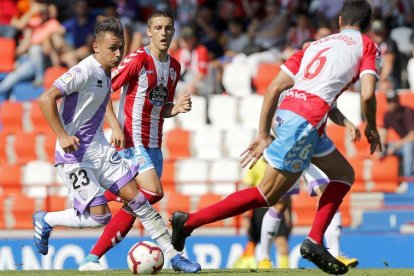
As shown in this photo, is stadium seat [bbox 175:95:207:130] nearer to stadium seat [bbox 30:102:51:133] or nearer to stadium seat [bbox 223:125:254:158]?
stadium seat [bbox 223:125:254:158]

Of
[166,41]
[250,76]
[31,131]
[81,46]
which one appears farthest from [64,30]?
[166,41]

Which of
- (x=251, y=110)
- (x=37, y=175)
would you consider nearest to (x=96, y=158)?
(x=251, y=110)

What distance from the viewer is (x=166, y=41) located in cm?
1072

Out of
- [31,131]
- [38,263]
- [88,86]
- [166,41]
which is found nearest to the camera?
[88,86]

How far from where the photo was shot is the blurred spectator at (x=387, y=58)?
16938mm

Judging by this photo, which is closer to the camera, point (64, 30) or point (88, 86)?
point (88, 86)

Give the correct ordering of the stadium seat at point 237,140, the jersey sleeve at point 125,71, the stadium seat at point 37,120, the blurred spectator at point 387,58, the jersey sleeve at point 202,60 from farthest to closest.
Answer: the stadium seat at point 37,120, the jersey sleeve at point 202,60, the stadium seat at point 237,140, the blurred spectator at point 387,58, the jersey sleeve at point 125,71

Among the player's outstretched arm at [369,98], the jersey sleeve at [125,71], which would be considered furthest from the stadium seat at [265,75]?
the player's outstretched arm at [369,98]

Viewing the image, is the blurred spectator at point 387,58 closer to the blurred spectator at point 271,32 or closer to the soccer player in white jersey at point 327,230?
the blurred spectator at point 271,32

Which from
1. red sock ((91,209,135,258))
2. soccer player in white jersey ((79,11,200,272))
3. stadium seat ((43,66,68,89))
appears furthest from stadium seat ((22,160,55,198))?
red sock ((91,209,135,258))

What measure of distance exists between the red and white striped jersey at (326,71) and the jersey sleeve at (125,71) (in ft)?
6.53

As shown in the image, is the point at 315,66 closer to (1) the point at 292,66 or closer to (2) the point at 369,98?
(1) the point at 292,66

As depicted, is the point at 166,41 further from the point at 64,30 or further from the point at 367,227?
the point at 64,30

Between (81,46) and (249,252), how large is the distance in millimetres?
6351
